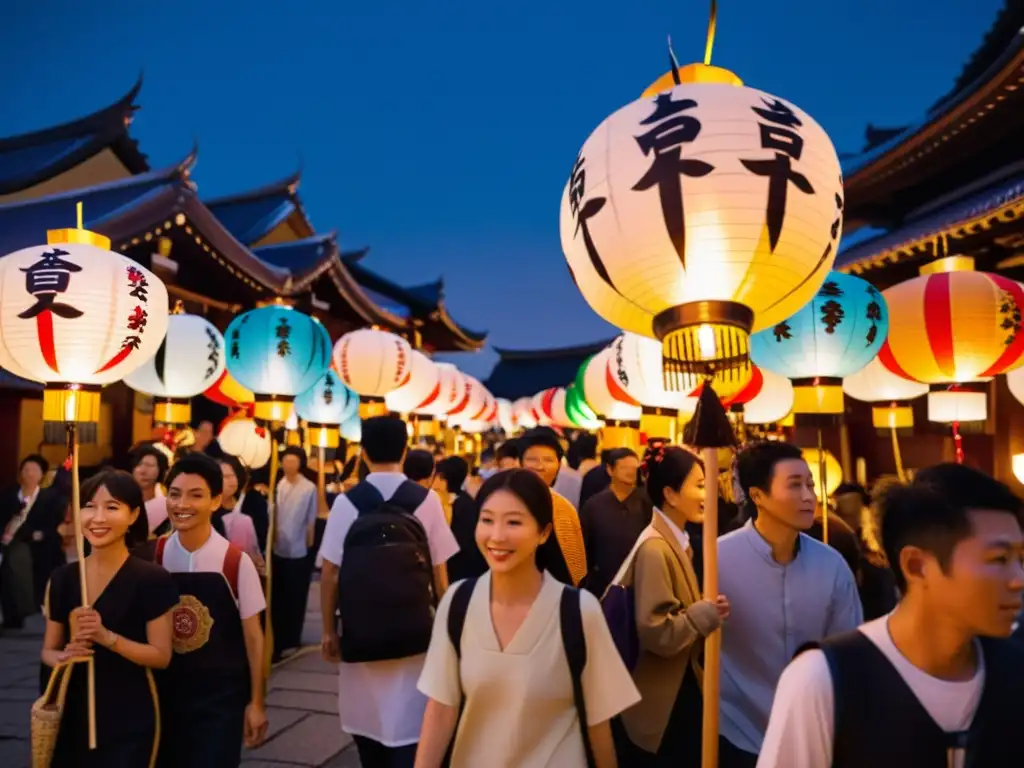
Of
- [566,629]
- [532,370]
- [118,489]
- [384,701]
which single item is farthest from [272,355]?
[532,370]

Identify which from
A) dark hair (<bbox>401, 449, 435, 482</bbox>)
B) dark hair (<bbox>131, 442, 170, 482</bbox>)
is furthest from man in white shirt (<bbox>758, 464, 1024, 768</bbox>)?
dark hair (<bbox>131, 442, 170, 482</bbox>)

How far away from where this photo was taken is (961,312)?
387 centimetres

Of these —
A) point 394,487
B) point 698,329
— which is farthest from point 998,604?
point 394,487

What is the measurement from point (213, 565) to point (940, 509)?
2742mm

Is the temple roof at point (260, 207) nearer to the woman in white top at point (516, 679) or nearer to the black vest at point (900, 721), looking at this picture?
the woman in white top at point (516, 679)

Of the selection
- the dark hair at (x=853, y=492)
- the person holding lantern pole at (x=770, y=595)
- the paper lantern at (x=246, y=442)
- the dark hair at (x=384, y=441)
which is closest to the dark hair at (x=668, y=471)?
the person holding lantern pole at (x=770, y=595)

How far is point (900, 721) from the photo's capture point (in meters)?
1.28

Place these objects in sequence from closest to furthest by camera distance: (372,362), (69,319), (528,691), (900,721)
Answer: (900,721)
(528,691)
(69,319)
(372,362)

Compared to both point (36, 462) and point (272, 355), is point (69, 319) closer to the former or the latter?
point (272, 355)

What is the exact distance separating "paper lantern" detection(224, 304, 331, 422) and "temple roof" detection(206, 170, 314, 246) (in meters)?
12.8

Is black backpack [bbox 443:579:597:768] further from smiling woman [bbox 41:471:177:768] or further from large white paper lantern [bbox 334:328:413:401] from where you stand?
large white paper lantern [bbox 334:328:413:401]

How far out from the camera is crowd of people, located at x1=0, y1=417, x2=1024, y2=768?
1.32m

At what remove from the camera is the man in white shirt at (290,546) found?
20.2ft

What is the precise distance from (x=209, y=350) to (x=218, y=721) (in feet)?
12.1
